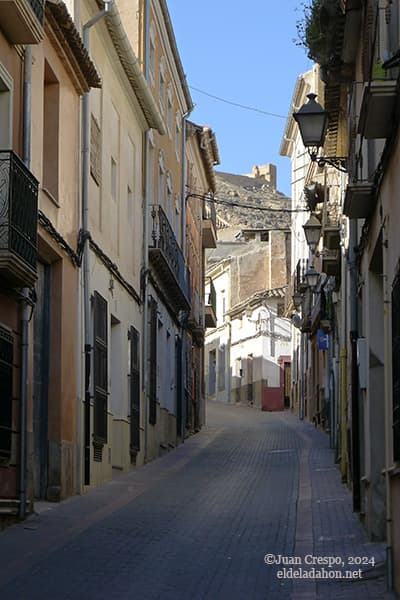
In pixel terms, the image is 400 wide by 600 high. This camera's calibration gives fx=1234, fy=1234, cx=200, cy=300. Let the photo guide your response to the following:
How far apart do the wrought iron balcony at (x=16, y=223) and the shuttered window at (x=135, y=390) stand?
10.2m

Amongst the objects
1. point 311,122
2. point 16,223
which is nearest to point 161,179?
point 311,122

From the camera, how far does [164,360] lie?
98.6ft

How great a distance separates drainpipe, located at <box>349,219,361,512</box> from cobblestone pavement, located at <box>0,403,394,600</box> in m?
0.40

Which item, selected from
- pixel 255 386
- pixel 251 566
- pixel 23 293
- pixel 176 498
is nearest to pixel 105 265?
pixel 176 498

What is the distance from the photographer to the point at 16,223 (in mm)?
12977

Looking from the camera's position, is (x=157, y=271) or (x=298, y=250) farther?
(x=298, y=250)

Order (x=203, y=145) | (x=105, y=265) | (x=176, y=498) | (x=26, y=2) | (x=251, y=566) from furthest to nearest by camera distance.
→ (x=203, y=145), (x=105, y=265), (x=176, y=498), (x=26, y=2), (x=251, y=566)

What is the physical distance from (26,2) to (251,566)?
6.11 metres

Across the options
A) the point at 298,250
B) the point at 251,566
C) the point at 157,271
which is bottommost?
the point at 251,566

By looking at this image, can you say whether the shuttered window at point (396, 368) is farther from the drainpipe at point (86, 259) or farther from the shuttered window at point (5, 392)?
the drainpipe at point (86, 259)

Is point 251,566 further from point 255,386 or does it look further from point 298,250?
point 255,386

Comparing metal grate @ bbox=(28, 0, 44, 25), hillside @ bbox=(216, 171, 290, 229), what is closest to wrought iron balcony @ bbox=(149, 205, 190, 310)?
metal grate @ bbox=(28, 0, 44, 25)

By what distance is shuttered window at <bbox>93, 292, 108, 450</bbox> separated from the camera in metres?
19.2

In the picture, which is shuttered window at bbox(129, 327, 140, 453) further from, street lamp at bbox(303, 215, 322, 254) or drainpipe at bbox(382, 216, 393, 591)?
drainpipe at bbox(382, 216, 393, 591)
